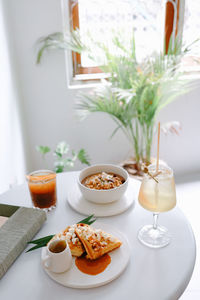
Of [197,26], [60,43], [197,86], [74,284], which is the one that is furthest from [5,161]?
[197,26]

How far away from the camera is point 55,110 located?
2.21 meters

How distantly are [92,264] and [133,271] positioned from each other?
12 centimetres

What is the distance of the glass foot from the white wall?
4.96ft

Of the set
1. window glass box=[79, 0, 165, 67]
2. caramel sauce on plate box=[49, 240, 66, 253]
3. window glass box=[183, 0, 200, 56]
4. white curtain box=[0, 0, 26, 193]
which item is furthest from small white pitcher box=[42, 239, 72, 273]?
window glass box=[183, 0, 200, 56]

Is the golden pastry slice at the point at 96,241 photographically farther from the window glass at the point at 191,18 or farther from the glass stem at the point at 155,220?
Result: the window glass at the point at 191,18

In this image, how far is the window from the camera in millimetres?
2072

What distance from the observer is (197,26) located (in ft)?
7.42

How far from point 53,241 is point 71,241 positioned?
2.4 inches

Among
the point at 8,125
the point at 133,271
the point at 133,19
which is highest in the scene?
the point at 133,19

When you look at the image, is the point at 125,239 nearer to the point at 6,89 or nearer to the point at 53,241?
the point at 53,241

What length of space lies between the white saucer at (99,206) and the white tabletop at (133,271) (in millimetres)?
23

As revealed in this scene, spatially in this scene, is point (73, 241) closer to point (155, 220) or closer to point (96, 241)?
point (96, 241)

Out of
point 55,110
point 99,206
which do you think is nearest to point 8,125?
point 55,110

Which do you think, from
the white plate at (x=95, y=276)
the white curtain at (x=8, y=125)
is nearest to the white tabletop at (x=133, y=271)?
the white plate at (x=95, y=276)
